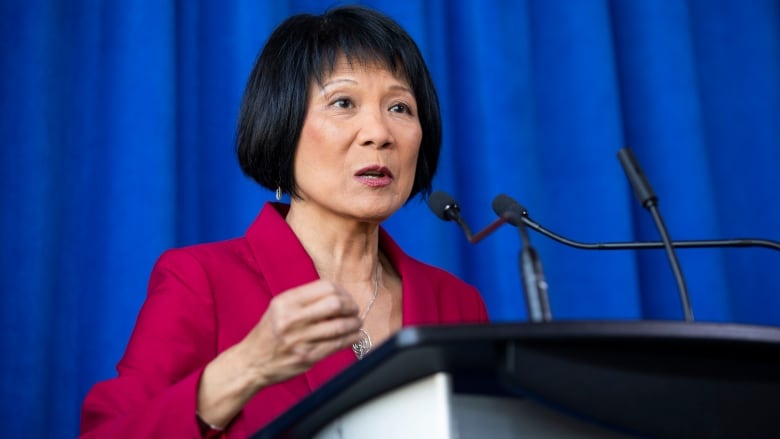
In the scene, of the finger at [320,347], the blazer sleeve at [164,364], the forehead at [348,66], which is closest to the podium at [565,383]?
the finger at [320,347]

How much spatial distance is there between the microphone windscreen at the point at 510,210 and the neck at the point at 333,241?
1.54 feet

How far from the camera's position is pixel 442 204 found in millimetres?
1291

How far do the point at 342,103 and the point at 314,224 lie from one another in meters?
0.21

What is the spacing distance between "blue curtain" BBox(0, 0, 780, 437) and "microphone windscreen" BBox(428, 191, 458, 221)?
749mm

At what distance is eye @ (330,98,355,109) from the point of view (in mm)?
1560

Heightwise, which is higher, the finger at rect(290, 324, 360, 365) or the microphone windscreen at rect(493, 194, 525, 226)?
the microphone windscreen at rect(493, 194, 525, 226)

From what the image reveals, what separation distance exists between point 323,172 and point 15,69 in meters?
0.77

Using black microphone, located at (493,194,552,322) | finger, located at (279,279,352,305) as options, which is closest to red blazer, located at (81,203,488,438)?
finger, located at (279,279,352,305)

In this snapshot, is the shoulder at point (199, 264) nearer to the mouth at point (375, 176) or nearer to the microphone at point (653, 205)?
the mouth at point (375, 176)

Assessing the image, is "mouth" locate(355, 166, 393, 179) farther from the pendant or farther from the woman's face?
the pendant

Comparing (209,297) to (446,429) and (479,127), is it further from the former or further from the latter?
(479,127)

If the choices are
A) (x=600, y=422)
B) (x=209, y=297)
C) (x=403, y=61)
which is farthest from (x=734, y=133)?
(x=600, y=422)

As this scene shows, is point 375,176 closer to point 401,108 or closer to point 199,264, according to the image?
point 401,108

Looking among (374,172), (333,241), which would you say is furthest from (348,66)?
(333,241)
